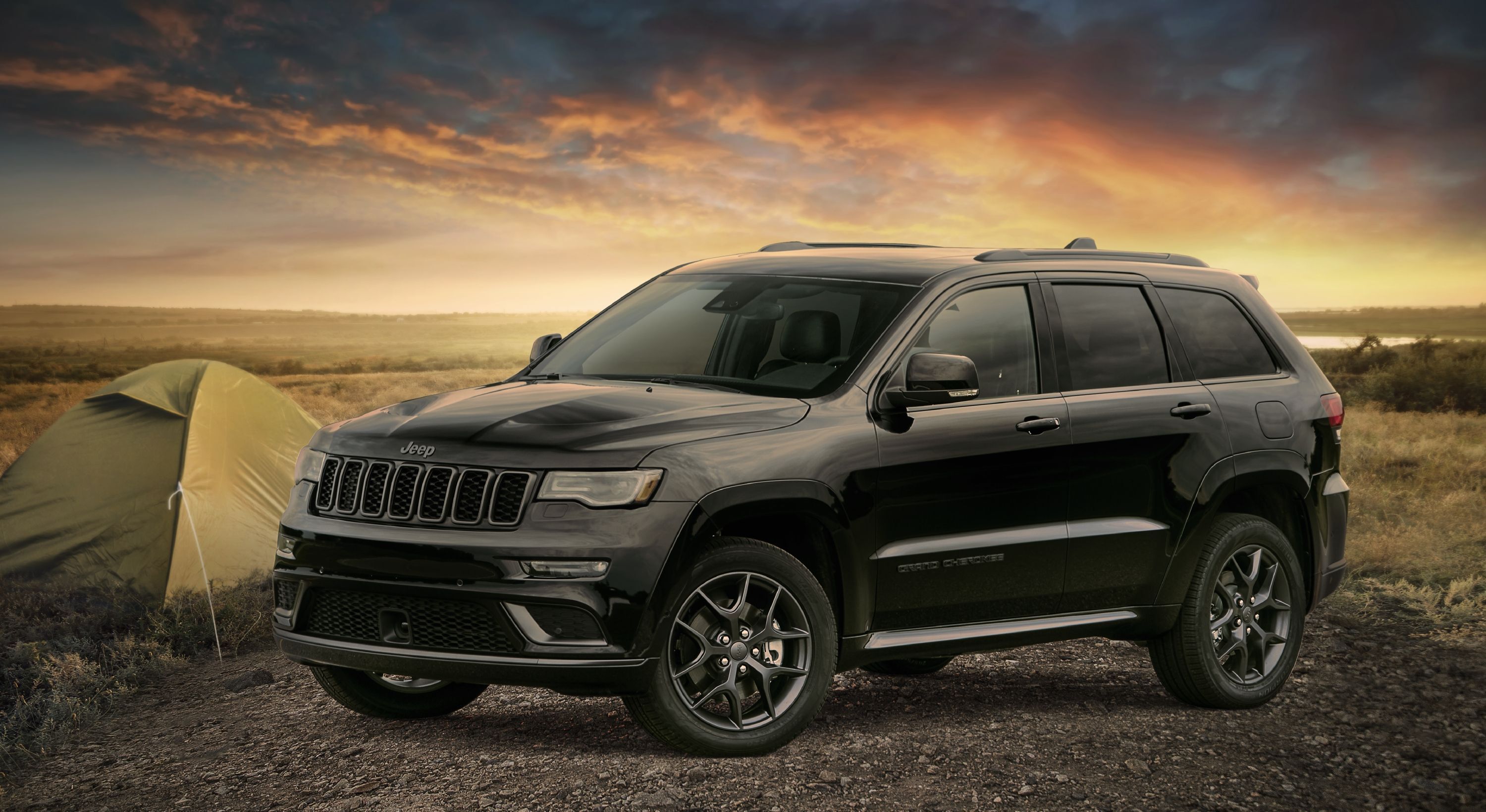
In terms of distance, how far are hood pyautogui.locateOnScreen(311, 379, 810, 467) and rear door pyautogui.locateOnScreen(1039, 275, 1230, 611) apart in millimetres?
1527

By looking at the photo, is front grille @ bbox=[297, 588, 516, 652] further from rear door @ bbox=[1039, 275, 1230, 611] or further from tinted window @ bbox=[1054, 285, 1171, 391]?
tinted window @ bbox=[1054, 285, 1171, 391]

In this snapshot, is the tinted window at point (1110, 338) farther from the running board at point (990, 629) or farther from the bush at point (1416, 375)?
the bush at point (1416, 375)

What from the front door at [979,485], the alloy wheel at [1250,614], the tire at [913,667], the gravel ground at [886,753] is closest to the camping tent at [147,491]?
the gravel ground at [886,753]

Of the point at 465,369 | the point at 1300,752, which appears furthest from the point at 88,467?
the point at 465,369

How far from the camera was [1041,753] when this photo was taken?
18.7ft

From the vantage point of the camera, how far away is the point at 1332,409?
7.17 m

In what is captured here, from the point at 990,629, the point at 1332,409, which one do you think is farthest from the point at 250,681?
the point at 1332,409

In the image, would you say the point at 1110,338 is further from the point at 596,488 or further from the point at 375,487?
the point at 375,487

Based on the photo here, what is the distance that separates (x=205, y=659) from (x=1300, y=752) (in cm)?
705

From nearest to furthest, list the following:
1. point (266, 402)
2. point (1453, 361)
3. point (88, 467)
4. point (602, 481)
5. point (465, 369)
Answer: point (602, 481) < point (88, 467) < point (266, 402) < point (1453, 361) < point (465, 369)

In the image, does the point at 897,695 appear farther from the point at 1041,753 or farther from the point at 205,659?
the point at 205,659

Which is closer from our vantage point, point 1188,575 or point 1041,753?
point 1041,753

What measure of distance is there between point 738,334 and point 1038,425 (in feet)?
5.27

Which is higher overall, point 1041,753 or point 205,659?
point 1041,753
